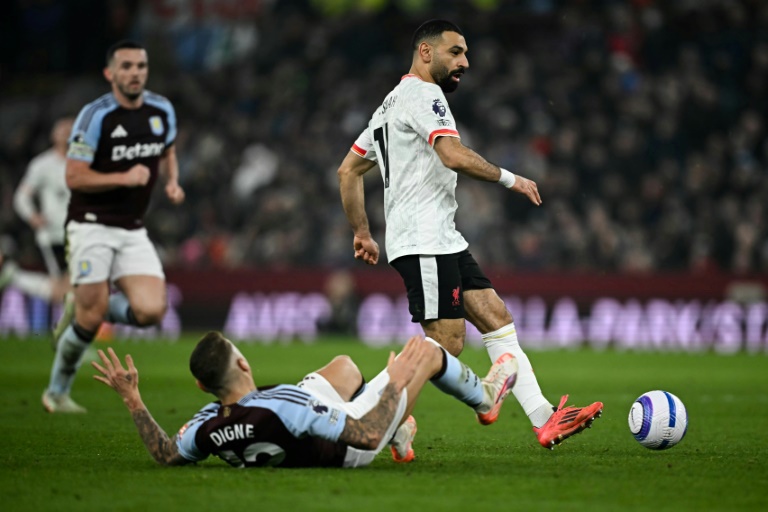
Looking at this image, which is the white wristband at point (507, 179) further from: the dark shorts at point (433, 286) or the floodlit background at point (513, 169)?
the floodlit background at point (513, 169)

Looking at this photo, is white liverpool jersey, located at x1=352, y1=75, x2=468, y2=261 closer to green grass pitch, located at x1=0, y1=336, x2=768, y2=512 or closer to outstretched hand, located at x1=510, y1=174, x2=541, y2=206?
outstretched hand, located at x1=510, y1=174, x2=541, y2=206

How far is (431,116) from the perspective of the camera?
6.89 m

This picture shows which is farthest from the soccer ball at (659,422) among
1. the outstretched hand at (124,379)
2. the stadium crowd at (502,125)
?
the stadium crowd at (502,125)

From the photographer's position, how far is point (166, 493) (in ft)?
17.8

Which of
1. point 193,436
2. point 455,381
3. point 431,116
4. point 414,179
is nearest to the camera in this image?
point 193,436

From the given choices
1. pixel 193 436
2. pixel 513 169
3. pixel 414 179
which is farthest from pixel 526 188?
pixel 513 169

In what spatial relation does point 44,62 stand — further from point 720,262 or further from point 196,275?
point 720,262

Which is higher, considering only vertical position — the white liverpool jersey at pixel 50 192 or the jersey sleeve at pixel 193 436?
the white liverpool jersey at pixel 50 192

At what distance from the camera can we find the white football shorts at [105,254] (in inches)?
366

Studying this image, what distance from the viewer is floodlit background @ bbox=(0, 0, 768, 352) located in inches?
773

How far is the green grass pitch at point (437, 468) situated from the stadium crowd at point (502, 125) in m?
8.08

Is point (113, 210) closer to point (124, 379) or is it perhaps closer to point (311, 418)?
point (124, 379)

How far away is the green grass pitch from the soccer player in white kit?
41cm

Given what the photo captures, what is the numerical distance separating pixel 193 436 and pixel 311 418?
0.62 m
